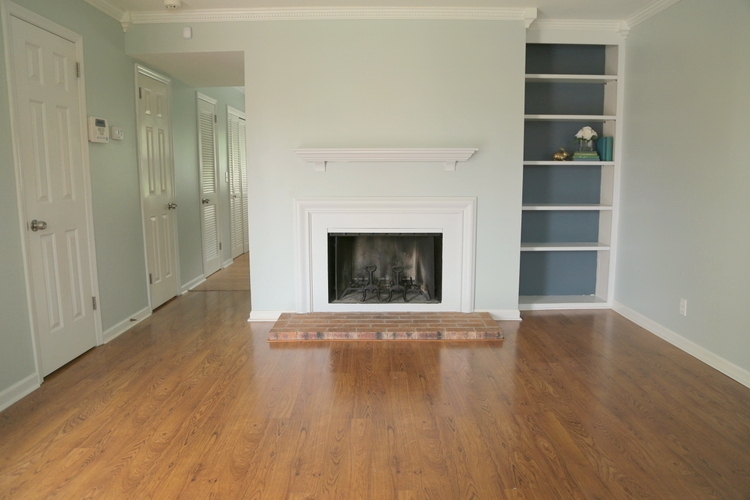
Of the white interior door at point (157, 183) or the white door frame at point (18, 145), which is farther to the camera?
A: the white interior door at point (157, 183)

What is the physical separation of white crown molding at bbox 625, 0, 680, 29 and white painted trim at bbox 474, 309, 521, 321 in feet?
7.99

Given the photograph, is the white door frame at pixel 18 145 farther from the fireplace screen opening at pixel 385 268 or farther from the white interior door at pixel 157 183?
the fireplace screen opening at pixel 385 268

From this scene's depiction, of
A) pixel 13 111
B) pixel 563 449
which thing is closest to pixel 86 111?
pixel 13 111

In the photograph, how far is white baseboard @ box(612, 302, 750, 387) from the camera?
2.96m

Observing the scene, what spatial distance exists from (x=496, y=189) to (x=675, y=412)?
201 cm

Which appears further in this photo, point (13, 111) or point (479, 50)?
point (479, 50)

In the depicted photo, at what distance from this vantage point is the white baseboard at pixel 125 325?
3.69 m

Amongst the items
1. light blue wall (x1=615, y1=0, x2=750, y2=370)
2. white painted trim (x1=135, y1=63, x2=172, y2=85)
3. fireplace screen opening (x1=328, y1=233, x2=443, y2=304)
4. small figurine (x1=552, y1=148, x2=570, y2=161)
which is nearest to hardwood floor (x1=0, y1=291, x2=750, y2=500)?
light blue wall (x1=615, y1=0, x2=750, y2=370)

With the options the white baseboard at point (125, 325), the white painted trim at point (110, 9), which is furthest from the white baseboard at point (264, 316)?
the white painted trim at point (110, 9)

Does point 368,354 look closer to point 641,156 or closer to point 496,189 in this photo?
point 496,189

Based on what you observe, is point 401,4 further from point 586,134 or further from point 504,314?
point 504,314

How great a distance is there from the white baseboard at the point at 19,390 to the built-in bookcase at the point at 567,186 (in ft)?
11.6

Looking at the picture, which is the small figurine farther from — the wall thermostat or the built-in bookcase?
the wall thermostat

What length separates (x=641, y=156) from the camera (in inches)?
158
